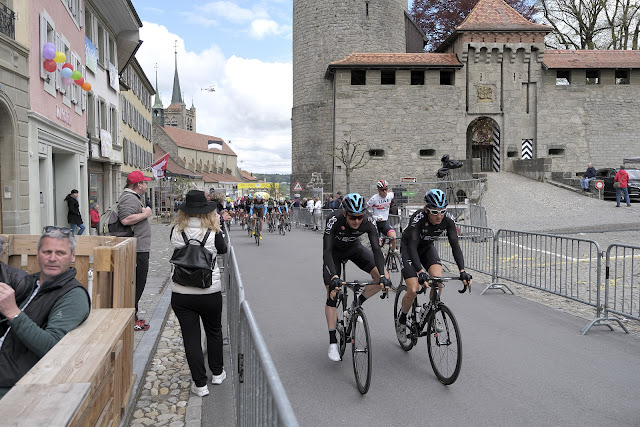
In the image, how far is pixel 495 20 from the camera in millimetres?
40188

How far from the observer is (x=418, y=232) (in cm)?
606

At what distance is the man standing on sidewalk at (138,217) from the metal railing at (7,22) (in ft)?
23.5

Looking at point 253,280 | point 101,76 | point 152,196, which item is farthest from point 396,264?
point 152,196

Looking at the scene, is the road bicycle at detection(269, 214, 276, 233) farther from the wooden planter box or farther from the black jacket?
the wooden planter box

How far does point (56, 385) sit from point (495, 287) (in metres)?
8.64

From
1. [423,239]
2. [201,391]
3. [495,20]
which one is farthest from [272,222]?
[495,20]

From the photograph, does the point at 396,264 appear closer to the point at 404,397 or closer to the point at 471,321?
the point at 471,321

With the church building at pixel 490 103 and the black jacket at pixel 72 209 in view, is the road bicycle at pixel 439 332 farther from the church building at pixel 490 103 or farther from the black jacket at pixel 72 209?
the church building at pixel 490 103

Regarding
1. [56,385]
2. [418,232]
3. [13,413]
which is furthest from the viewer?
[418,232]

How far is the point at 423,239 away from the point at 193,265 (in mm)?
2709

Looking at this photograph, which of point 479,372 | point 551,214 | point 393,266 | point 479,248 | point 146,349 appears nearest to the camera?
point 479,372

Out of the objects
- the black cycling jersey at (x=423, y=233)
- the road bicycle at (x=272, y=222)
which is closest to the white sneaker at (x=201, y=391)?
the black cycling jersey at (x=423, y=233)

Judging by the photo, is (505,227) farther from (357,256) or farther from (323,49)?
(323,49)

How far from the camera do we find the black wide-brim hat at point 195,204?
4848mm
